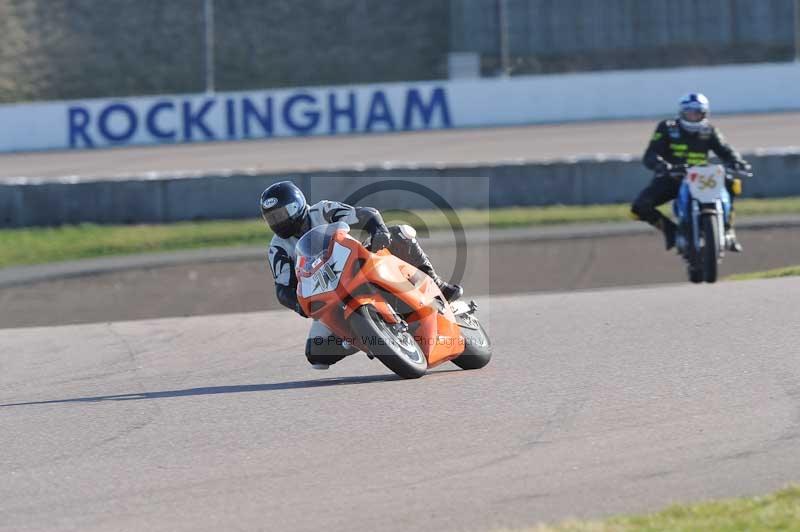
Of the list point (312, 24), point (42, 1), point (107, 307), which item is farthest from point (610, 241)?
point (42, 1)

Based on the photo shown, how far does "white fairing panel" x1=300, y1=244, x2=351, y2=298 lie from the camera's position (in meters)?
7.05

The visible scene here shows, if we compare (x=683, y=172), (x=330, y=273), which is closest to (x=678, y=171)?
(x=683, y=172)

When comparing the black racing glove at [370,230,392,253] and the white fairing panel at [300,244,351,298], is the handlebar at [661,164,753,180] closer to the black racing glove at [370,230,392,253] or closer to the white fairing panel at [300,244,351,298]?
the black racing glove at [370,230,392,253]

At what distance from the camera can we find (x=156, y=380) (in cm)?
827

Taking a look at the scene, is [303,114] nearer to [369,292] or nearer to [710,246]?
[710,246]

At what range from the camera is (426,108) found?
32031 mm

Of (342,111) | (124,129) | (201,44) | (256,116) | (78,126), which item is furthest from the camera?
(201,44)

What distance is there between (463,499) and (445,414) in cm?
151

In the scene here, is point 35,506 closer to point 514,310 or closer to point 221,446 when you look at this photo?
point 221,446

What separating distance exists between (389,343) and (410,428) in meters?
0.97

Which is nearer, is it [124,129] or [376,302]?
[376,302]

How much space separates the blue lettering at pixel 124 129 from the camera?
31.8 metres

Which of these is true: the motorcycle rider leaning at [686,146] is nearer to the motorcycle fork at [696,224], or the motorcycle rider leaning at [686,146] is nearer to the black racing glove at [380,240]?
the motorcycle fork at [696,224]

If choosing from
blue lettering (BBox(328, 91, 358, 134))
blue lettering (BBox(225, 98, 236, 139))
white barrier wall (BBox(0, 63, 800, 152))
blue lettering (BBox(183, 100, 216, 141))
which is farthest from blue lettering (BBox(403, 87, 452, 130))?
blue lettering (BBox(183, 100, 216, 141))
